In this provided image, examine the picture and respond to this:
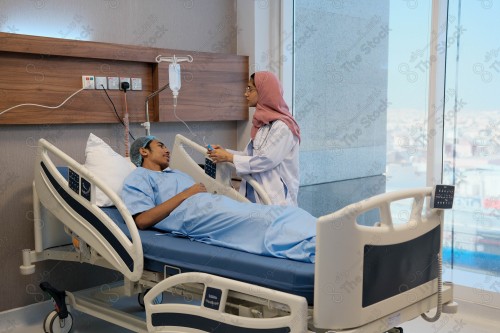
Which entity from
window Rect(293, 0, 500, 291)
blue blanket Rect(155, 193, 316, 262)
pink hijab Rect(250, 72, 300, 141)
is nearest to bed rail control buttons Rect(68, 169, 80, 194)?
blue blanket Rect(155, 193, 316, 262)

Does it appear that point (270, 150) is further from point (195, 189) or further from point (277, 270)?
point (277, 270)

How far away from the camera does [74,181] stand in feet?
9.30

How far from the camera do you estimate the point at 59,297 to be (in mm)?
3170

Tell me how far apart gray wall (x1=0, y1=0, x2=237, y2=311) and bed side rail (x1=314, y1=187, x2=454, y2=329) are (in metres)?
2.11

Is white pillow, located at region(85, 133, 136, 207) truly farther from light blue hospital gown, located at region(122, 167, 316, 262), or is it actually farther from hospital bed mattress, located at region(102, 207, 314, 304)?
hospital bed mattress, located at region(102, 207, 314, 304)

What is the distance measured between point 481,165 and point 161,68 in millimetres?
2151

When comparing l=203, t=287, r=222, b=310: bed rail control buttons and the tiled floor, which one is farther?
the tiled floor

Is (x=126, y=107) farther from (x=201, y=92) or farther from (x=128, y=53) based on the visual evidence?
(x=201, y=92)

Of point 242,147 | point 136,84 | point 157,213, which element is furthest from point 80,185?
point 242,147

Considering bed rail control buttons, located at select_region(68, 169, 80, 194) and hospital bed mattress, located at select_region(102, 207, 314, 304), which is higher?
bed rail control buttons, located at select_region(68, 169, 80, 194)

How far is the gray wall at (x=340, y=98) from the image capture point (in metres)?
4.04

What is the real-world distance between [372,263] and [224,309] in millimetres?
621

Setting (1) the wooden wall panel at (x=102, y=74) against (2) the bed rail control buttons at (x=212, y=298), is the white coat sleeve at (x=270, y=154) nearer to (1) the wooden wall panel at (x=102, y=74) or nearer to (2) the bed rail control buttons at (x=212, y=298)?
(1) the wooden wall panel at (x=102, y=74)

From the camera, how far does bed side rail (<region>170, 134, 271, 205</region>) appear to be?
3383 mm
